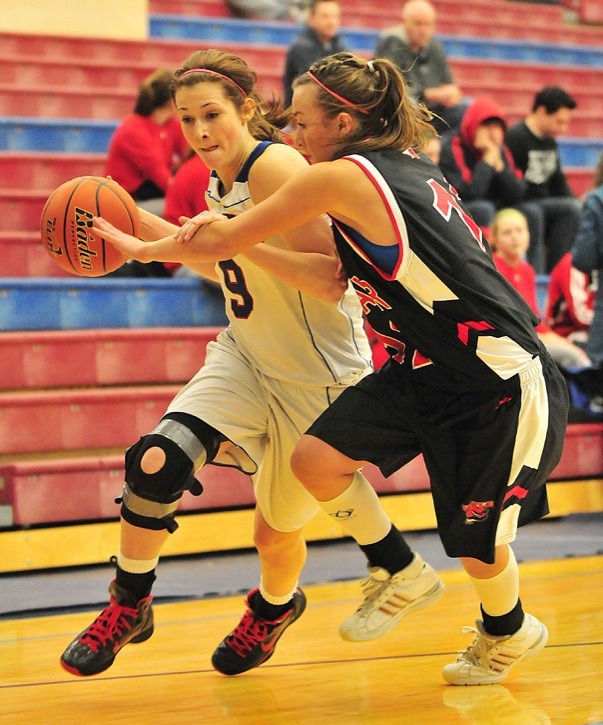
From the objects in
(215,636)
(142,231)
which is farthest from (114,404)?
(142,231)

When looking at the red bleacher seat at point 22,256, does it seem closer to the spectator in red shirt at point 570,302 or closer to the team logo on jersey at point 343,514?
the spectator in red shirt at point 570,302

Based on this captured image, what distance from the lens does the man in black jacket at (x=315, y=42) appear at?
7.22 m

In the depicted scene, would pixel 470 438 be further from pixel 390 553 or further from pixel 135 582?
pixel 135 582

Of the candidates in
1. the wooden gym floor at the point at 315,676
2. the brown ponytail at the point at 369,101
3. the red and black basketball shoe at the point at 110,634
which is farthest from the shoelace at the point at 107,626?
the brown ponytail at the point at 369,101

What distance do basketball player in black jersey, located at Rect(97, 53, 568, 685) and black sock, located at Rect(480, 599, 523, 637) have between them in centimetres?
3

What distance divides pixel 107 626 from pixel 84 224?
1.02m

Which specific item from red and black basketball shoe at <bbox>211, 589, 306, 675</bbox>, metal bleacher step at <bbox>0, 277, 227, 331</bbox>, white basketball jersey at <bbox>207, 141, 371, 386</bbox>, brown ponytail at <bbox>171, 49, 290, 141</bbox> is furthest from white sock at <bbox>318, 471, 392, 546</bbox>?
metal bleacher step at <bbox>0, 277, 227, 331</bbox>

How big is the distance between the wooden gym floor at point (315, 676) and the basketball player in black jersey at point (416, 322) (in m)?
0.29

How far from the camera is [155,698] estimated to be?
2.97 metres

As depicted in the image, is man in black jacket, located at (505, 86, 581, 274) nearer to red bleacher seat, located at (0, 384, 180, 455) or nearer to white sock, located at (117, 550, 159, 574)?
red bleacher seat, located at (0, 384, 180, 455)

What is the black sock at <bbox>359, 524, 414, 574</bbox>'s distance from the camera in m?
3.09

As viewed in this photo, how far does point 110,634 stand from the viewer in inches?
117

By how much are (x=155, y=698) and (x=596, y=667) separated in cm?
115

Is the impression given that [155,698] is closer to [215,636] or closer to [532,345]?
[215,636]
